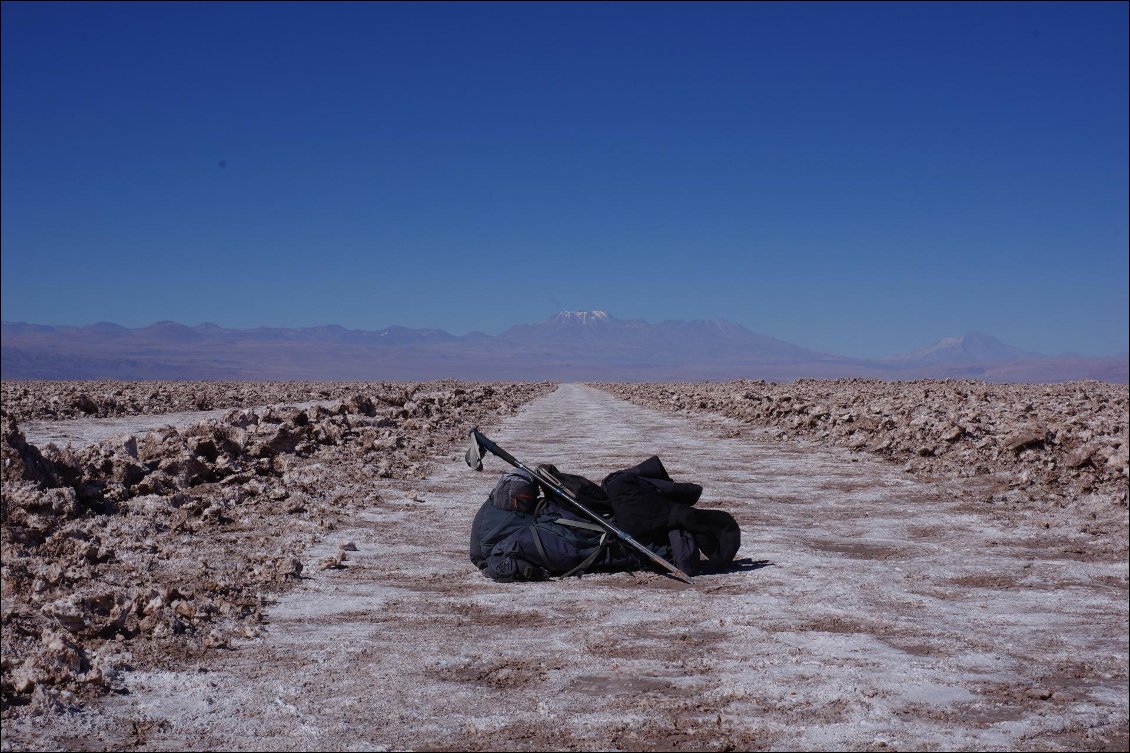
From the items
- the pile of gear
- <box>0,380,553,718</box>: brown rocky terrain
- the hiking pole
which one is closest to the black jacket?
the pile of gear

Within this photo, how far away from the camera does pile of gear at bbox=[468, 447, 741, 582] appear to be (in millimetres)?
6805

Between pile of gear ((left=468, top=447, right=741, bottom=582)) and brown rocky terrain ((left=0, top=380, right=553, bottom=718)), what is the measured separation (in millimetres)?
1384

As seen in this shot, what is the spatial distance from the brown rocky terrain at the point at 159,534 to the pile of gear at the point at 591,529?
54.5 inches

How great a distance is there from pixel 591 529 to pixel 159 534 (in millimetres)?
3777

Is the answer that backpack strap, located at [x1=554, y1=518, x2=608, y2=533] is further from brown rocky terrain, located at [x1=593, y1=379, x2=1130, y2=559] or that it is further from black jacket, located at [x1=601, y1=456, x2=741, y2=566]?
brown rocky terrain, located at [x1=593, y1=379, x2=1130, y2=559]

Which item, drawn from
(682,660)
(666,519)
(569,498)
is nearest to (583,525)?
(569,498)

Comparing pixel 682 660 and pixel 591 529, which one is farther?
pixel 591 529

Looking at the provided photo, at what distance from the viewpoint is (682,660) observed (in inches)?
196

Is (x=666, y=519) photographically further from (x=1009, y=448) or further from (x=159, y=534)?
(x=1009, y=448)

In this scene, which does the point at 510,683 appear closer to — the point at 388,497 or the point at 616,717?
the point at 616,717

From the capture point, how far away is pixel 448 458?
50.0 ft

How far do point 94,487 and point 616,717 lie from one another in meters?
6.92

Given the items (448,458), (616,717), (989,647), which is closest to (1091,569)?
(989,647)

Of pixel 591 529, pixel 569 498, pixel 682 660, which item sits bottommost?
pixel 682 660
